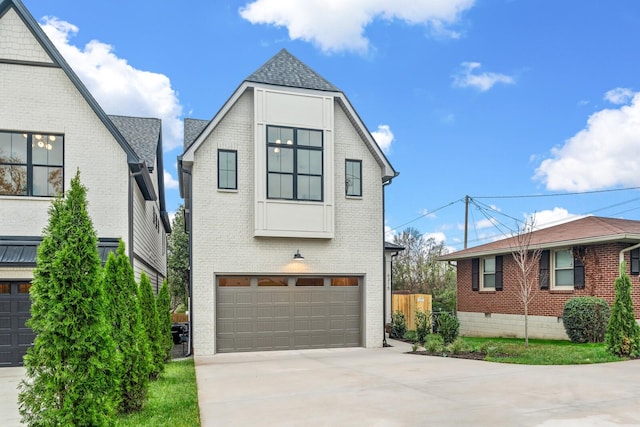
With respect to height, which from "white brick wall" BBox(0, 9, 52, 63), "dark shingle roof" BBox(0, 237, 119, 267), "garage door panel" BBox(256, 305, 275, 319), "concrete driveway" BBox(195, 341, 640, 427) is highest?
"white brick wall" BBox(0, 9, 52, 63)

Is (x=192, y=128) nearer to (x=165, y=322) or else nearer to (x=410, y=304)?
(x=165, y=322)

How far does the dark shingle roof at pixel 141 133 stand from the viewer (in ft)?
48.3

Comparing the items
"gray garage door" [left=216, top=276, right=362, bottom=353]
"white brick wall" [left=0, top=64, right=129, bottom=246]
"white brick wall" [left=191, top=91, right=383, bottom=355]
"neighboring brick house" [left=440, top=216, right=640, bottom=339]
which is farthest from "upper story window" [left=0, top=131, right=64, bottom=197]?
"neighboring brick house" [left=440, top=216, right=640, bottom=339]

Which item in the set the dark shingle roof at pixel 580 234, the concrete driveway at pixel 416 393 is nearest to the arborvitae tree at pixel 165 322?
the concrete driveway at pixel 416 393

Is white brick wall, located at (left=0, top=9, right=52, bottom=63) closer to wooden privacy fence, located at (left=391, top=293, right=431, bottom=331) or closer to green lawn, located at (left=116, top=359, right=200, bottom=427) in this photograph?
green lawn, located at (left=116, top=359, right=200, bottom=427)

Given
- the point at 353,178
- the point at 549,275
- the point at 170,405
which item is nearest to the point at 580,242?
the point at 549,275

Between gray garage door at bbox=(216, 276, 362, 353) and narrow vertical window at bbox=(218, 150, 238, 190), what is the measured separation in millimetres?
2681

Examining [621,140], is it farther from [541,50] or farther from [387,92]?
[387,92]

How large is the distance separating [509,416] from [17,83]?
12470 millimetres

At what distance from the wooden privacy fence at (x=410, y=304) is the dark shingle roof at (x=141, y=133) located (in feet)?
35.0

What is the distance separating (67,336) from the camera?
4.76 metres

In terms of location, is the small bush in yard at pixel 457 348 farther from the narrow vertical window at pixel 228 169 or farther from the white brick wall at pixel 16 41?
the white brick wall at pixel 16 41

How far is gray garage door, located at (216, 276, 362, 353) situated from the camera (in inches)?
531

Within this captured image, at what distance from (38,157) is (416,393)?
10223 mm
